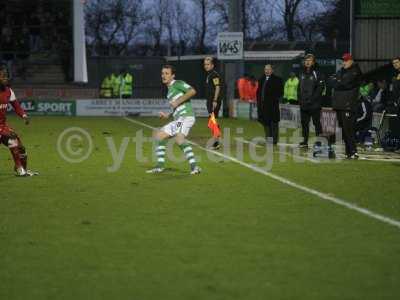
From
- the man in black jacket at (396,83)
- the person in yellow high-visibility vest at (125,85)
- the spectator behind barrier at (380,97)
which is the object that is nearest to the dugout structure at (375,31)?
the spectator behind barrier at (380,97)

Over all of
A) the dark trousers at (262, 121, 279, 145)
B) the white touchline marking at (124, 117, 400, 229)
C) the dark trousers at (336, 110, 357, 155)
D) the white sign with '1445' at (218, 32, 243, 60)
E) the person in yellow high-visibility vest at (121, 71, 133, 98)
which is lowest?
the white touchline marking at (124, 117, 400, 229)

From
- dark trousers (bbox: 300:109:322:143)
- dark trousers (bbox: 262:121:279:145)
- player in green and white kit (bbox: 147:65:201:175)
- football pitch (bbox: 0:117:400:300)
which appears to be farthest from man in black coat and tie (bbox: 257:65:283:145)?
player in green and white kit (bbox: 147:65:201:175)

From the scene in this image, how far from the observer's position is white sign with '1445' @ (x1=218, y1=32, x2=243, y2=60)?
1261 inches

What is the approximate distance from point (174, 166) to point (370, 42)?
13.0m

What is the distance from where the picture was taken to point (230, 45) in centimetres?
3222

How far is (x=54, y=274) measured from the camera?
275 inches

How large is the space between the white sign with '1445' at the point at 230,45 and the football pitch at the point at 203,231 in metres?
16.2

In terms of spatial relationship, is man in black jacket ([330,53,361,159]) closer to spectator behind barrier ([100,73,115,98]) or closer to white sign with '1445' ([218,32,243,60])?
white sign with '1445' ([218,32,243,60])

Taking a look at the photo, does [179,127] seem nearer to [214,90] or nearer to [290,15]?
[214,90]

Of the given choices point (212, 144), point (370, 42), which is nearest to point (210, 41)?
point (370, 42)

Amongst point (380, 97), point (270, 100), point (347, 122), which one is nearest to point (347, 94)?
point (347, 122)

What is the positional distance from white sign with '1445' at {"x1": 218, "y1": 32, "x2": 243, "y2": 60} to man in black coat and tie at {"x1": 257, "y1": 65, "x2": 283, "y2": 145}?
11.4 meters

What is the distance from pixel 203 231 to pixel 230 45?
78.3ft

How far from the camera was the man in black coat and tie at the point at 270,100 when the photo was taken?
2061cm
